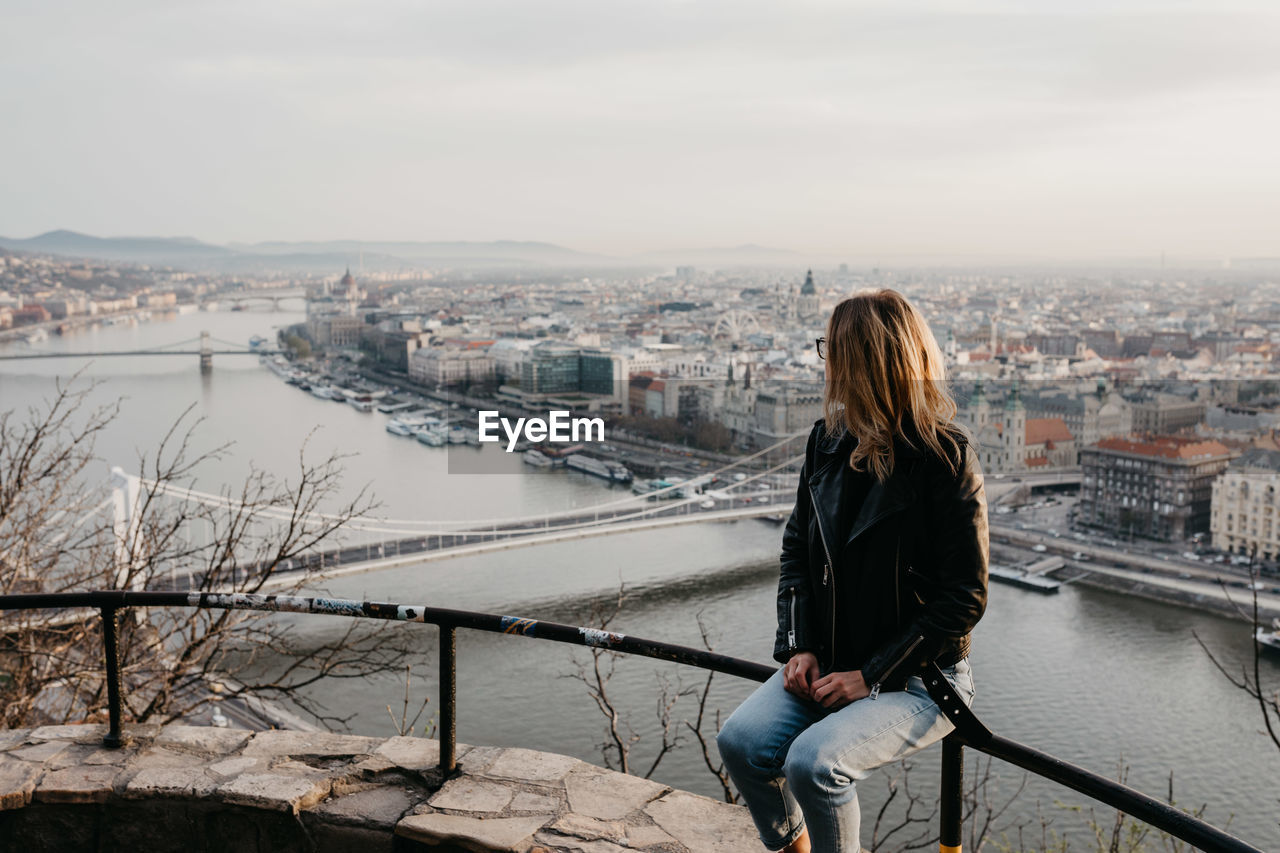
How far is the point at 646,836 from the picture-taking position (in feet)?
2.37

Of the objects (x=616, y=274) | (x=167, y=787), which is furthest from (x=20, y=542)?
(x=616, y=274)

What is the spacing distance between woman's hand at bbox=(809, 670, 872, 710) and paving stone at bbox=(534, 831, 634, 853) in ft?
0.60

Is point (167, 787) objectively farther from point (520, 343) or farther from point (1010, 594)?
point (520, 343)

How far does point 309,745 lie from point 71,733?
19 cm

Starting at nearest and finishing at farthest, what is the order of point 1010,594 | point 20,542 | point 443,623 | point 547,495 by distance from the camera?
1. point 443,623
2. point 20,542
3. point 1010,594
4. point 547,495

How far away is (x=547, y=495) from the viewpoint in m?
11.9

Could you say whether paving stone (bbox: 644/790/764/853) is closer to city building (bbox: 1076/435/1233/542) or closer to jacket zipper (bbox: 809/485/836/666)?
jacket zipper (bbox: 809/485/836/666)

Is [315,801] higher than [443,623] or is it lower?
lower

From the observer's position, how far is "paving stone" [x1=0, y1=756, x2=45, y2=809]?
2.57 ft

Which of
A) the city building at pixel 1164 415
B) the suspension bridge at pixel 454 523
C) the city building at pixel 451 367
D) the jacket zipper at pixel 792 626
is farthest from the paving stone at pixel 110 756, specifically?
the city building at pixel 451 367

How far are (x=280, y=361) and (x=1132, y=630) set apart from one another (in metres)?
16.5

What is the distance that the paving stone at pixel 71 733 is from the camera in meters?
0.88

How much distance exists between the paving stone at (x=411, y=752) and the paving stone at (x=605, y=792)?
0.10m

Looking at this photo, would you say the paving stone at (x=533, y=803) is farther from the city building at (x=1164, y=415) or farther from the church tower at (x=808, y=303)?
the church tower at (x=808, y=303)
